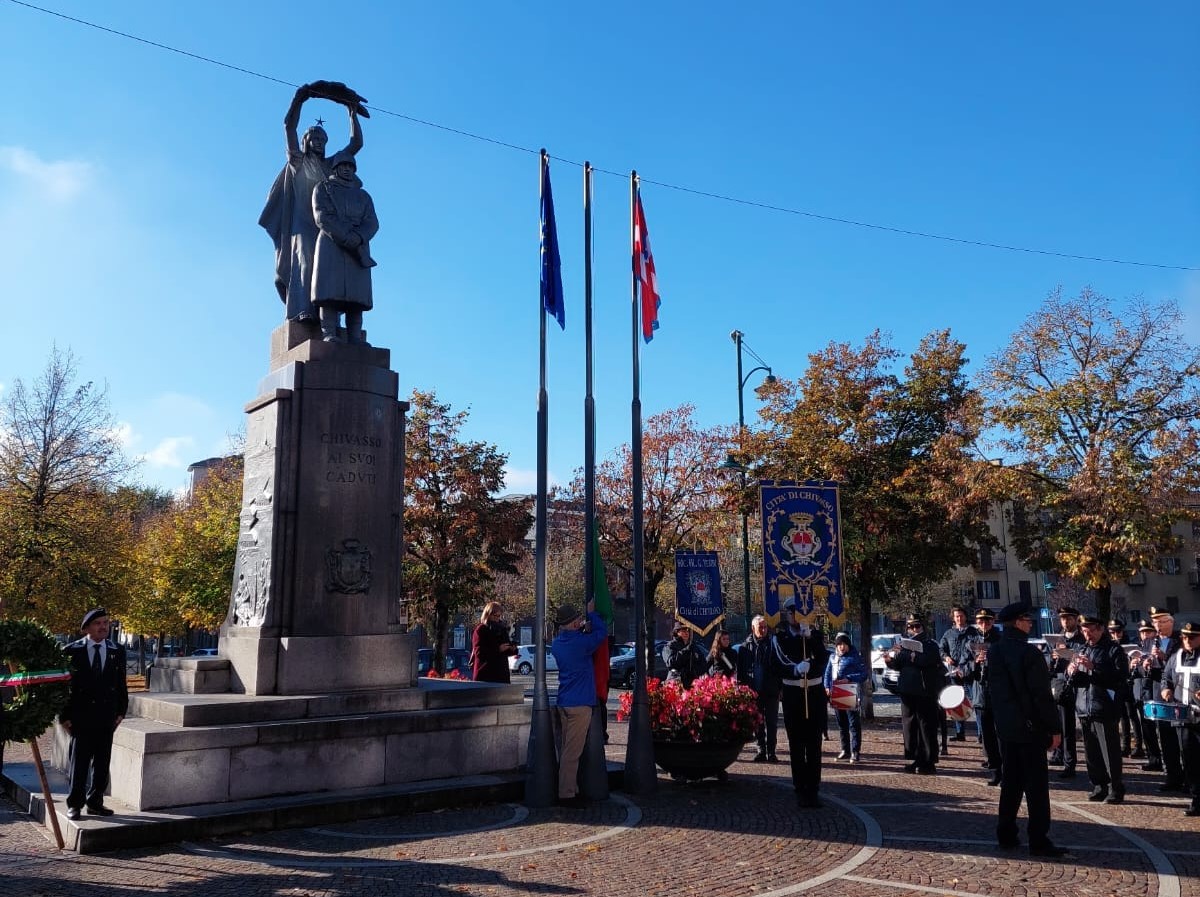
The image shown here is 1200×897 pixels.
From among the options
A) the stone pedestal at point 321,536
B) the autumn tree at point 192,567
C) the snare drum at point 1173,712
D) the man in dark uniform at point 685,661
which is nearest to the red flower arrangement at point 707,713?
the stone pedestal at point 321,536

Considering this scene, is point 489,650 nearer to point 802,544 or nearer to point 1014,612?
point 802,544

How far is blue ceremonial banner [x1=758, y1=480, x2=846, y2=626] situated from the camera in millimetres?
15281

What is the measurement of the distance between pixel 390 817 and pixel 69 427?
24.1 metres

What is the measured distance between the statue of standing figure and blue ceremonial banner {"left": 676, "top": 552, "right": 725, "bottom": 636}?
37.1ft

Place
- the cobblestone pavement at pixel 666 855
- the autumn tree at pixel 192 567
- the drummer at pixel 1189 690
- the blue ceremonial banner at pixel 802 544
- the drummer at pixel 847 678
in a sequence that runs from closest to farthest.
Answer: the cobblestone pavement at pixel 666 855, the drummer at pixel 1189 690, the drummer at pixel 847 678, the blue ceremonial banner at pixel 802 544, the autumn tree at pixel 192 567

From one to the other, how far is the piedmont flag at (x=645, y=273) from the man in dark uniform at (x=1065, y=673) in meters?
5.84

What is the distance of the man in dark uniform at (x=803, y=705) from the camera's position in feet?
30.0

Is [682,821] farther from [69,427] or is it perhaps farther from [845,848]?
[69,427]

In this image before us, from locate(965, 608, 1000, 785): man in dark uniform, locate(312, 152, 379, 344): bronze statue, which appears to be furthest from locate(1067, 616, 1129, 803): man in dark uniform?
locate(312, 152, 379, 344): bronze statue

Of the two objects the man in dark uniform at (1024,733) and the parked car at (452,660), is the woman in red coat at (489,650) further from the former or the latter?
the parked car at (452,660)

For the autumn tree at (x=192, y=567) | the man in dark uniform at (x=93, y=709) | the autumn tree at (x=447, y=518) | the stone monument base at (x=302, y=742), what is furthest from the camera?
the autumn tree at (x=192, y=567)

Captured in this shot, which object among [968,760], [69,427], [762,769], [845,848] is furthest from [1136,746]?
[69,427]

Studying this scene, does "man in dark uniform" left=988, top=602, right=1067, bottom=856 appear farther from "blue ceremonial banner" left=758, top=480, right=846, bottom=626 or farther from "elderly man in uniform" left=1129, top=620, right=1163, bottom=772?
"blue ceremonial banner" left=758, top=480, right=846, bottom=626

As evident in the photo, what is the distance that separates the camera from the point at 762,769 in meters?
12.2
